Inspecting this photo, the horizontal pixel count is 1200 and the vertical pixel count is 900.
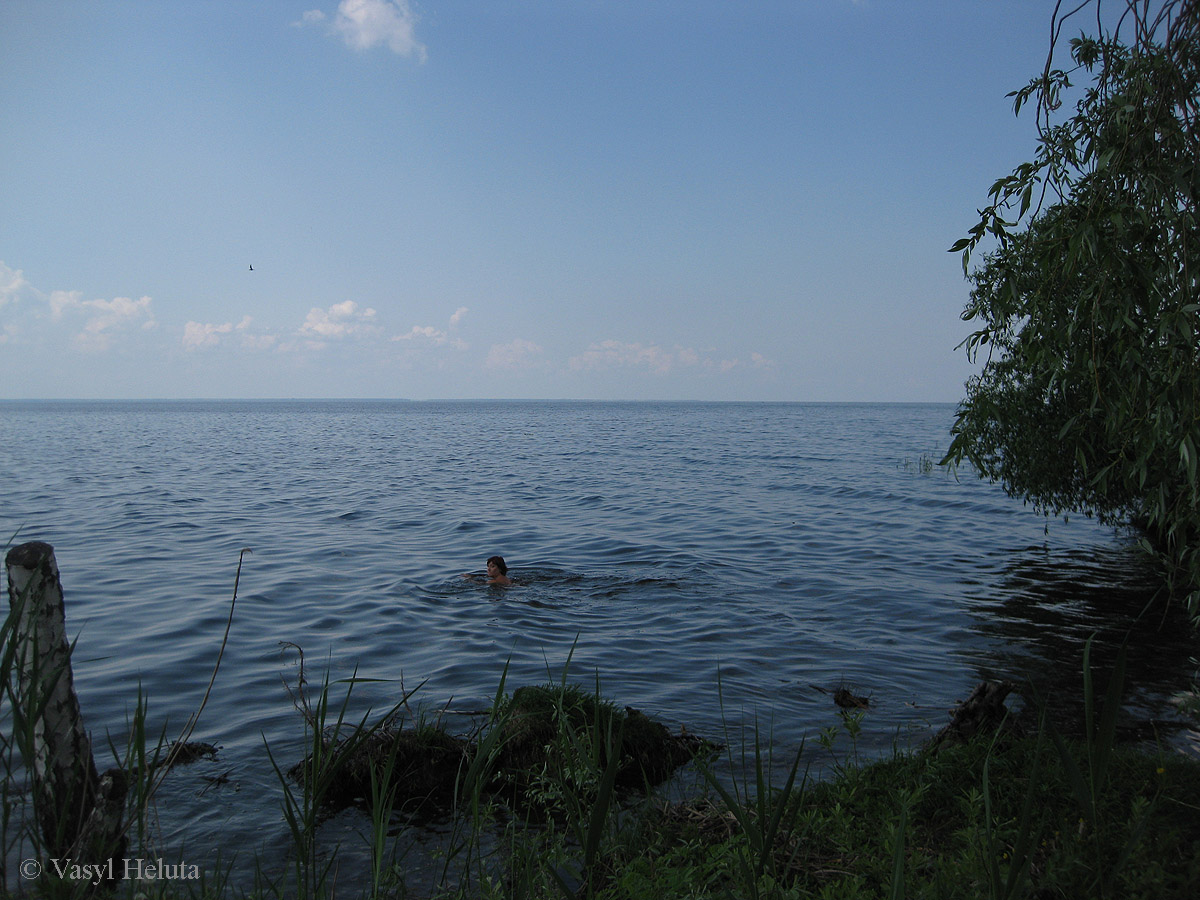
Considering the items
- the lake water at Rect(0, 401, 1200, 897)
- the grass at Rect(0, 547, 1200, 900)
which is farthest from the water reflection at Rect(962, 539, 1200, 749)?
the grass at Rect(0, 547, 1200, 900)

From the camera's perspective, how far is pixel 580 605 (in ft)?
41.7

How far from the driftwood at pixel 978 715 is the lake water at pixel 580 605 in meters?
0.98

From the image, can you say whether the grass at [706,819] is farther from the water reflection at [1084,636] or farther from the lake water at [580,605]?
the water reflection at [1084,636]

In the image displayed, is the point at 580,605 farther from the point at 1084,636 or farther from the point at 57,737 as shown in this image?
the point at 57,737

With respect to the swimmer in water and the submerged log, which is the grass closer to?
the submerged log

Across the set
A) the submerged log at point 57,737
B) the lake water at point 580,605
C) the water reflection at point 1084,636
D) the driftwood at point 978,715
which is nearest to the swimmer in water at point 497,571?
the lake water at point 580,605

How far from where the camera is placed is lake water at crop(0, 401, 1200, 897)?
7.86 m

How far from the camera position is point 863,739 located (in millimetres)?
7207

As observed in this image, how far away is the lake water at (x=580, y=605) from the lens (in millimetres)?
7863

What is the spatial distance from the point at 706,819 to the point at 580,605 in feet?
26.1

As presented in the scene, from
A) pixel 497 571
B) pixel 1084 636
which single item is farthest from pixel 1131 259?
pixel 497 571

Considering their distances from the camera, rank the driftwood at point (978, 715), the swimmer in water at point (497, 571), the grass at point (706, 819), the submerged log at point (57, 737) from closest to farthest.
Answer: the grass at point (706, 819)
the submerged log at point (57, 737)
the driftwood at point (978, 715)
the swimmer in water at point (497, 571)

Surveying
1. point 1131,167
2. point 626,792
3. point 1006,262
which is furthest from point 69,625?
point 1131,167

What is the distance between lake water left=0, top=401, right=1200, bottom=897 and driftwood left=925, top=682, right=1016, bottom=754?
0.98m
